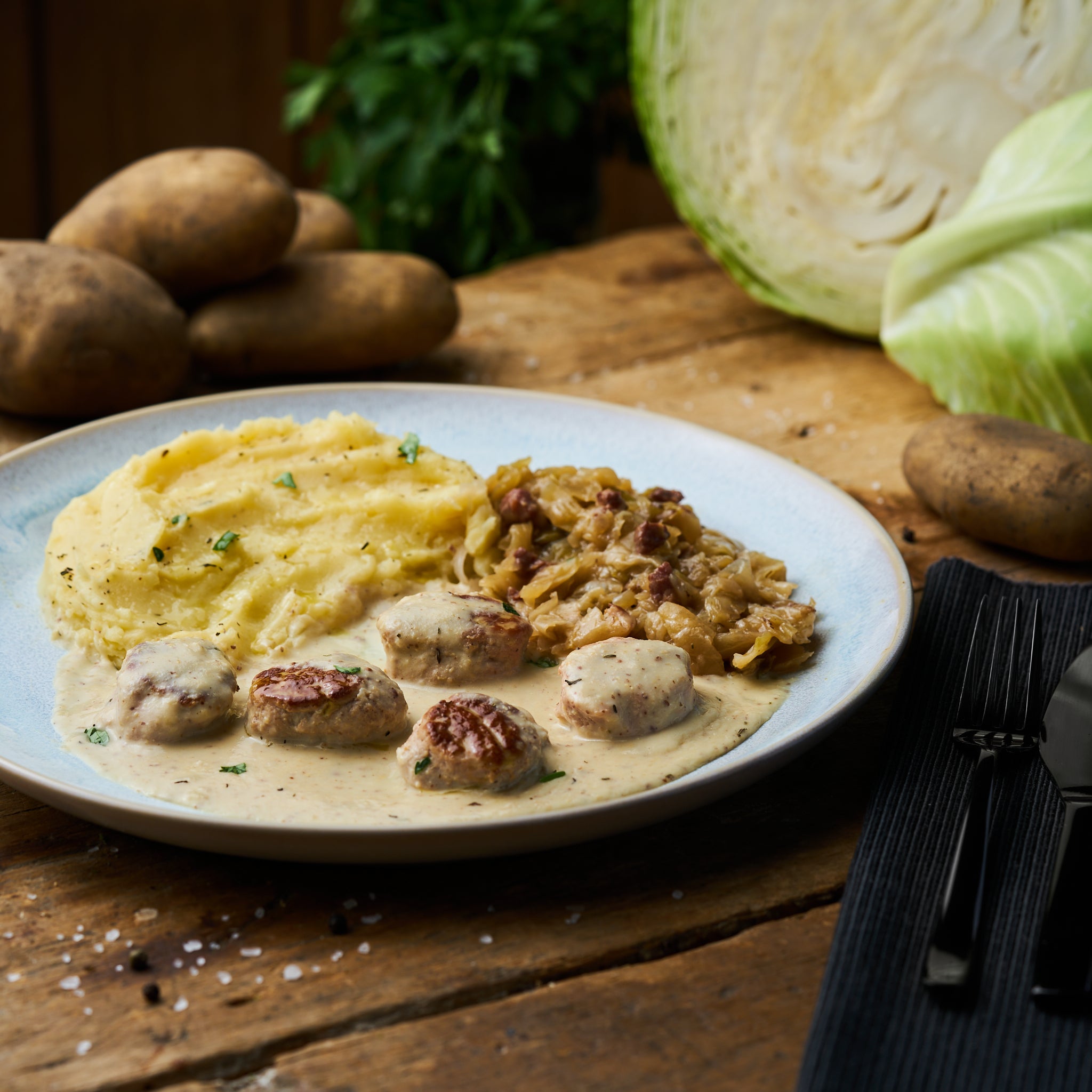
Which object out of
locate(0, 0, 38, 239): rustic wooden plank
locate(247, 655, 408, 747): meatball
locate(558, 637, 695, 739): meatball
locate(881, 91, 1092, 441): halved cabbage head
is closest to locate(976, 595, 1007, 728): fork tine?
locate(558, 637, 695, 739): meatball

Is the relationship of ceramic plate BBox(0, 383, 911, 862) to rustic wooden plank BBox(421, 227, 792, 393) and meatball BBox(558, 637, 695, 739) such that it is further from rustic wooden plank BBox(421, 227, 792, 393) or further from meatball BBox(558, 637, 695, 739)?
rustic wooden plank BBox(421, 227, 792, 393)

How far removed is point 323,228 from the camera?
18.6 feet

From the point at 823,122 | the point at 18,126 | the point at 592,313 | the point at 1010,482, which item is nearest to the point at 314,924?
the point at 1010,482

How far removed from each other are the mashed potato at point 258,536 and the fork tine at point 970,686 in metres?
1.34

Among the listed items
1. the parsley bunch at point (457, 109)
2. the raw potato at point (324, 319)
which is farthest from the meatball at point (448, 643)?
the parsley bunch at point (457, 109)

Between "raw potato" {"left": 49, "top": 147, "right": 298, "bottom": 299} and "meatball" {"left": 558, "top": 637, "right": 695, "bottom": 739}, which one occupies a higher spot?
"raw potato" {"left": 49, "top": 147, "right": 298, "bottom": 299}

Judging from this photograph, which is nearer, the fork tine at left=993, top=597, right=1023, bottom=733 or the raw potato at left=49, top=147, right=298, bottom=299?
the fork tine at left=993, top=597, right=1023, bottom=733

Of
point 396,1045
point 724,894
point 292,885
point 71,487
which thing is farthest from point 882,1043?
point 71,487

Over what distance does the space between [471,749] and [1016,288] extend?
3039 millimetres

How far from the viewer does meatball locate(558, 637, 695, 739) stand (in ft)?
8.79

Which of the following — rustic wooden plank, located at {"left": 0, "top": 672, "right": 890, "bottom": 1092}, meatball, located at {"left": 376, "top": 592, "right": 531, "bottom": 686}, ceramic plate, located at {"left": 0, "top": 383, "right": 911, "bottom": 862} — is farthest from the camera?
meatball, located at {"left": 376, "top": 592, "right": 531, "bottom": 686}

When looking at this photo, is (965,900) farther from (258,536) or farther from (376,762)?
(258,536)

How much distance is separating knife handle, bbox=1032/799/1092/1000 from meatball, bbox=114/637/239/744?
5.55 ft

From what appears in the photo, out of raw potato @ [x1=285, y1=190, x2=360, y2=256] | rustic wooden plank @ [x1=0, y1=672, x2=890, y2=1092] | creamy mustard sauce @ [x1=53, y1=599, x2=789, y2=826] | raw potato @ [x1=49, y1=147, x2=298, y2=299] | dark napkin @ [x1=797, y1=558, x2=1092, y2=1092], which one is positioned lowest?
rustic wooden plank @ [x1=0, y1=672, x2=890, y2=1092]
